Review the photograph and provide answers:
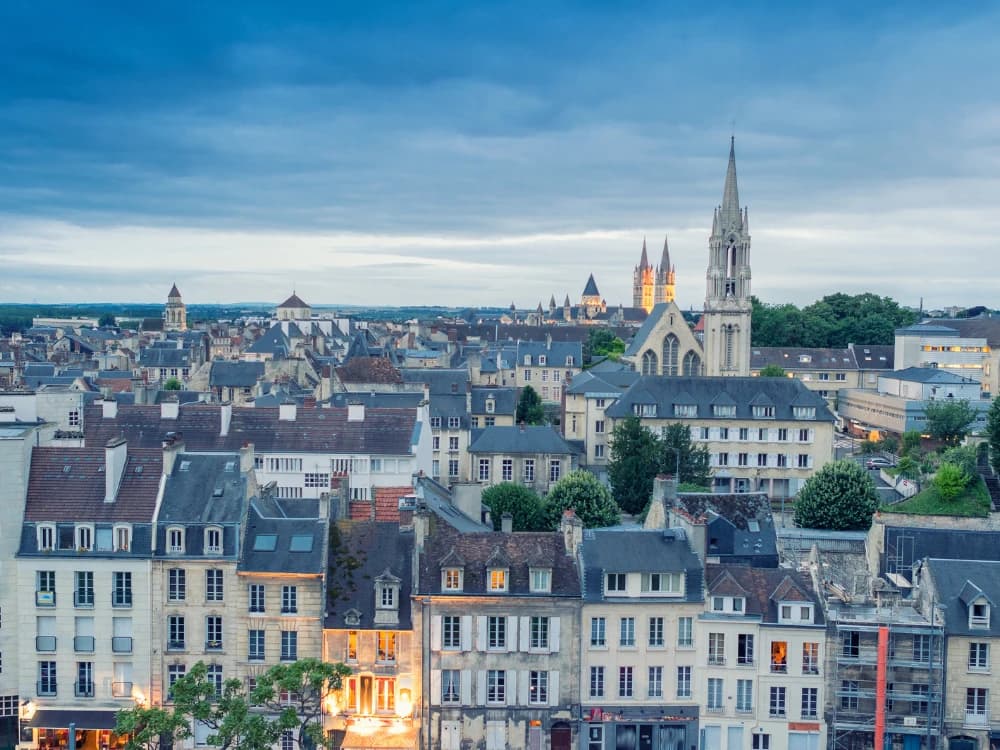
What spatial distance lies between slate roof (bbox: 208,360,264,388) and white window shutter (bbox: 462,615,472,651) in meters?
71.0

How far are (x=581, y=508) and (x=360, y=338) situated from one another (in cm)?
8578

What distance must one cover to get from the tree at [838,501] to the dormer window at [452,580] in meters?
31.6

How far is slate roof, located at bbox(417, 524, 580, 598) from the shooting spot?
4216 cm

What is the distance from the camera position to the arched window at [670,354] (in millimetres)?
125188

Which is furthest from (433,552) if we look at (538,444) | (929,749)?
(538,444)

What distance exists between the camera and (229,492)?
44.6m

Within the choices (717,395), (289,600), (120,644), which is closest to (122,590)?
(120,644)

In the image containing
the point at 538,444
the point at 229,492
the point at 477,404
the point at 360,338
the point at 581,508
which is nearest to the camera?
the point at 229,492

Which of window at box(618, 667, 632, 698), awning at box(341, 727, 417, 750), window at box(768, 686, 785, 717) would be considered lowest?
awning at box(341, 727, 417, 750)

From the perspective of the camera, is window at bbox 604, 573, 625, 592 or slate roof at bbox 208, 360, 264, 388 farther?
slate roof at bbox 208, 360, 264, 388

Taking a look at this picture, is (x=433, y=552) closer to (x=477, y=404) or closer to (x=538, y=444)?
(x=538, y=444)

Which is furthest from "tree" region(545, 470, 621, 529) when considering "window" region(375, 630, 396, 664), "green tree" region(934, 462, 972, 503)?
"window" region(375, 630, 396, 664)

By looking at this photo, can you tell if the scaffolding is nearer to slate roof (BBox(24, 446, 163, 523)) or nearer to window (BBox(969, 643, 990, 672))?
window (BBox(969, 643, 990, 672))

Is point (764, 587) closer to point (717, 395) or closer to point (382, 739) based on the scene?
point (382, 739)
